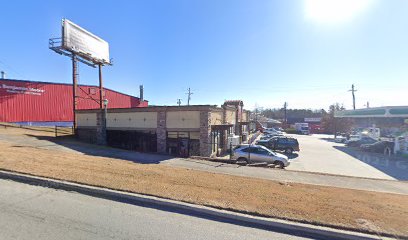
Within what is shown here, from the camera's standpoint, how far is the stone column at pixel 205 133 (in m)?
19.5

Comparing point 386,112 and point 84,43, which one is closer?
point 84,43

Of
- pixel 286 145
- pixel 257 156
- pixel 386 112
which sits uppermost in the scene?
pixel 386 112

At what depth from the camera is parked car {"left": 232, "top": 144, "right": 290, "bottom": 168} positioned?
18.1 metres

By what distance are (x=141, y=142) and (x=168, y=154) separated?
3.27m

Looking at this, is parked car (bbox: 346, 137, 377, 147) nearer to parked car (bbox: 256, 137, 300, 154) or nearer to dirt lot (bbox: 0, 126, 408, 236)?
parked car (bbox: 256, 137, 300, 154)

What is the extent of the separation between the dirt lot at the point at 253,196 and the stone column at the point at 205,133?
33.8ft

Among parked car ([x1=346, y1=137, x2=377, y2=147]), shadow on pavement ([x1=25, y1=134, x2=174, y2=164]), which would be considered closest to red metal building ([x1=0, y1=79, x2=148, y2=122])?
shadow on pavement ([x1=25, y1=134, x2=174, y2=164])

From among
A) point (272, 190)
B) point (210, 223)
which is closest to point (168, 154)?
point (272, 190)

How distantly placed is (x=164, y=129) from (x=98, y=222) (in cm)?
1595

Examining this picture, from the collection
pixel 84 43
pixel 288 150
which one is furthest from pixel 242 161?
pixel 84 43

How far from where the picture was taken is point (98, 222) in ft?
16.5

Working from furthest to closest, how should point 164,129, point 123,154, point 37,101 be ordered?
point 37,101, point 164,129, point 123,154

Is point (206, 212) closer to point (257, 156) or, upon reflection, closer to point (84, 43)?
point (257, 156)

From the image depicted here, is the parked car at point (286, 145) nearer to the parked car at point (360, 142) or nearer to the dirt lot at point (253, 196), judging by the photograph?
the parked car at point (360, 142)
